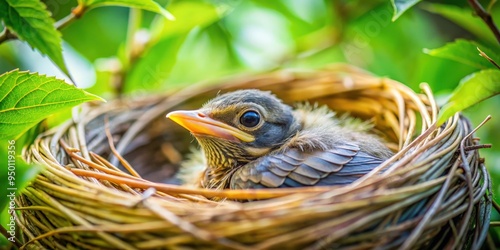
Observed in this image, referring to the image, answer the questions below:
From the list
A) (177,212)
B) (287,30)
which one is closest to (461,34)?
(287,30)

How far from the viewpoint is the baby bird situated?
4.72ft

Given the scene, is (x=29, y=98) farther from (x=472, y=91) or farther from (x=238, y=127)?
(x=472, y=91)

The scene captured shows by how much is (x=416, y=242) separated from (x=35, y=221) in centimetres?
87

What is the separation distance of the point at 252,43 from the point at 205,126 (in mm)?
1091

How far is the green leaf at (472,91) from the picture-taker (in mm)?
1276

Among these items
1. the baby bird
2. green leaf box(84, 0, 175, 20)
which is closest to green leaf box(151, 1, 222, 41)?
the baby bird

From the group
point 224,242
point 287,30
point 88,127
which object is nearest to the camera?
point 224,242

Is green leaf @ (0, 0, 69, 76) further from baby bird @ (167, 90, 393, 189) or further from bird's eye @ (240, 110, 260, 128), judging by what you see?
bird's eye @ (240, 110, 260, 128)

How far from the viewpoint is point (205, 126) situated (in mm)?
1713

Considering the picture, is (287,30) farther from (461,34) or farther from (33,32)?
(33,32)

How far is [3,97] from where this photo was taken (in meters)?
1.35

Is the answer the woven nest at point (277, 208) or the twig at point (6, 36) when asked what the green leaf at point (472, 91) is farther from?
the twig at point (6, 36)

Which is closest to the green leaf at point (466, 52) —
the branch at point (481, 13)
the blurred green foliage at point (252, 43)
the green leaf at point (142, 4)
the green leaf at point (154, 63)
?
the branch at point (481, 13)

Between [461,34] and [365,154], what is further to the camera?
[461,34]
